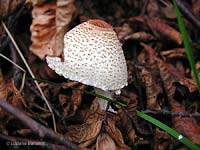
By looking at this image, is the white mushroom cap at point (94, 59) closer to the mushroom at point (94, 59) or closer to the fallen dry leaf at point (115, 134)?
A: the mushroom at point (94, 59)

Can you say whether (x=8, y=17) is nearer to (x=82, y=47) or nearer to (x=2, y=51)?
(x=2, y=51)

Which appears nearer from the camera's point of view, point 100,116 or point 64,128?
point 100,116

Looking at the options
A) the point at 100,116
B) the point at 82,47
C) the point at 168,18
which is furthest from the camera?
the point at 168,18

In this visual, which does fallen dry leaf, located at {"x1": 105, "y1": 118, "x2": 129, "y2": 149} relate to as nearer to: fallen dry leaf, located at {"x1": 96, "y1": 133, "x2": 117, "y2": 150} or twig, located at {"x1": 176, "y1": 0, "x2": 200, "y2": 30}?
fallen dry leaf, located at {"x1": 96, "y1": 133, "x2": 117, "y2": 150}

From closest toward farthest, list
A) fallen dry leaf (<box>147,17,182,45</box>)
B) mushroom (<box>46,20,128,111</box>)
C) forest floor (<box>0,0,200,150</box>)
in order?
mushroom (<box>46,20,128,111</box>)
forest floor (<box>0,0,200,150</box>)
fallen dry leaf (<box>147,17,182,45</box>)

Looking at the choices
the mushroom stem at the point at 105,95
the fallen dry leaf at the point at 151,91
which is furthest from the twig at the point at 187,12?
the mushroom stem at the point at 105,95

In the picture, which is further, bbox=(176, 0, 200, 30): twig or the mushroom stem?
bbox=(176, 0, 200, 30): twig

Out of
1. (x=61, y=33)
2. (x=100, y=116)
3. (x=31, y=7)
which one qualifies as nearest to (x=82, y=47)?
(x=100, y=116)

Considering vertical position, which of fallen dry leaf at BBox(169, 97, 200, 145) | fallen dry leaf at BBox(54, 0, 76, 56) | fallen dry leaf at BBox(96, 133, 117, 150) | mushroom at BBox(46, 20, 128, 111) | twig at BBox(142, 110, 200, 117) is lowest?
fallen dry leaf at BBox(169, 97, 200, 145)

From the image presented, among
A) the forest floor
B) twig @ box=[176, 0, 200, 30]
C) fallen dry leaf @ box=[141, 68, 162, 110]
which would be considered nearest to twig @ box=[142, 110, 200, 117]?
the forest floor
